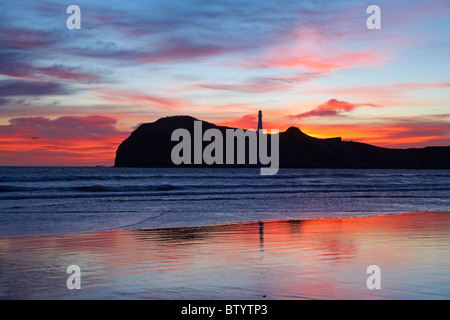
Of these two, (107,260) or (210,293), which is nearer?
(210,293)

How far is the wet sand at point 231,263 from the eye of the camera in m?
Answer: 6.08

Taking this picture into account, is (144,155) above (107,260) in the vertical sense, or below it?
above

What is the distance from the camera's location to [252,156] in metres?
151

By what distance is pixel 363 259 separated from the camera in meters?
8.33

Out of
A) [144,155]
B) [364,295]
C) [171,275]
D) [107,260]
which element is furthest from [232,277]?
[144,155]

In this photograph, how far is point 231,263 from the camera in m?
7.96

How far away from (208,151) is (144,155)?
21.9m

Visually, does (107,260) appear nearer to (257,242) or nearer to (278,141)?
(257,242)

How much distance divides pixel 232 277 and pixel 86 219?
9.95 m

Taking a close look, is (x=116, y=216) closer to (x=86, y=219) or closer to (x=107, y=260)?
(x=86, y=219)

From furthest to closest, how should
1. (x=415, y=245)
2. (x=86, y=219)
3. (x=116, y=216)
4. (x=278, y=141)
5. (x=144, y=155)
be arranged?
(x=278, y=141), (x=144, y=155), (x=116, y=216), (x=86, y=219), (x=415, y=245)

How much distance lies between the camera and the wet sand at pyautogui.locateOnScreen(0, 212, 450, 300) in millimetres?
6082
